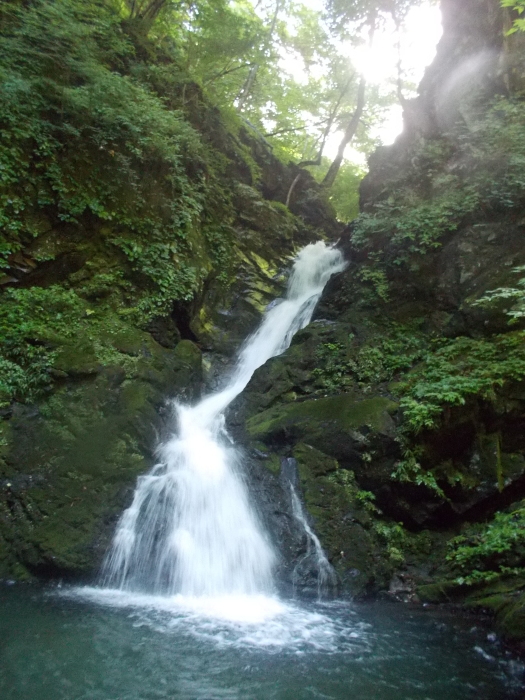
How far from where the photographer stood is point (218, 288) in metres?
11.5

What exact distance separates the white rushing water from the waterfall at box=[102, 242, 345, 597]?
0.01 metres

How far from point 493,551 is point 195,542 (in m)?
3.75

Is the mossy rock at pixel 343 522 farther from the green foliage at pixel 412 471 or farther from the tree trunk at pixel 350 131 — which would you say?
the tree trunk at pixel 350 131

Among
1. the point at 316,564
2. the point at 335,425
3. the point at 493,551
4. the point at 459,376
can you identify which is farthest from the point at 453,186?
the point at 316,564

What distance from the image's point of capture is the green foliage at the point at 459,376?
644 cm

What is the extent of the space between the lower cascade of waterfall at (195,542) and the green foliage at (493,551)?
1.76 metres

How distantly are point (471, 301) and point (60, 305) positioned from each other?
293 inches

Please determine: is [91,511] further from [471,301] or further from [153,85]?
[153,85]

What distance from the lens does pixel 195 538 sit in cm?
581

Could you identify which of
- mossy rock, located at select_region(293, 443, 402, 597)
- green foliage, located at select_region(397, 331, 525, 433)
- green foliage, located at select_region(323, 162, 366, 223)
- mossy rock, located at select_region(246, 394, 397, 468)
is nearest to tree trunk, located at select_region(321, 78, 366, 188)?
green foliage, located at select_region(323, 162, 366, 223)

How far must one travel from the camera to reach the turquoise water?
3311mm

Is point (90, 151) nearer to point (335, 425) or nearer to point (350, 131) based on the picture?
point (335, 425)

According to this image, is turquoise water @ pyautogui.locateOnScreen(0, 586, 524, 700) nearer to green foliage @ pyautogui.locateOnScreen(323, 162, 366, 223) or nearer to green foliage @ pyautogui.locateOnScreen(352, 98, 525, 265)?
green foliage @ pyautogui.locateOnScreen(352, 98, 525, 265)

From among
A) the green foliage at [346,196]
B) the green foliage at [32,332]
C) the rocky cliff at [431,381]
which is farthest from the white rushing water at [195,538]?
the green foliage at [346,196]
